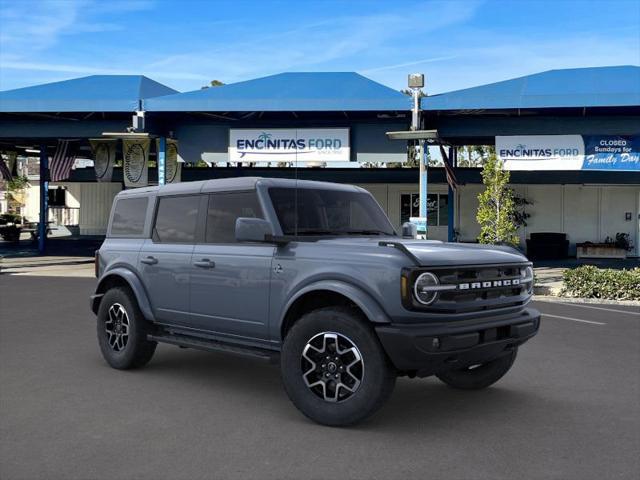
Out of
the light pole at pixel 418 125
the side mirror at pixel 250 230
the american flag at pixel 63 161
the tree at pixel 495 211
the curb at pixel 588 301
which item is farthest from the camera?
the american flag at pixel 63 161

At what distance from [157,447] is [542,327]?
7466 mm

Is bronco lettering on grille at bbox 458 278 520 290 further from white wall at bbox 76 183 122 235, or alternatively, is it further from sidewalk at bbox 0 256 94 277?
white wall at bbox 76 183 122 235

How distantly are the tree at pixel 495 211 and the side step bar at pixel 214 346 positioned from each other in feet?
36.7

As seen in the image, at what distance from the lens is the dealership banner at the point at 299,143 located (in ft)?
68.3

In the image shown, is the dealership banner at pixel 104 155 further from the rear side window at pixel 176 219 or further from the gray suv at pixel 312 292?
the rear side window at pixel 176 219

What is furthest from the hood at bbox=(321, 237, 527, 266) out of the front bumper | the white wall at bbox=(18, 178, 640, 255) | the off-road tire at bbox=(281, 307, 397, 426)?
the white wall at bbox=(18, 178, 640, 255)

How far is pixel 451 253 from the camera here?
504 cm

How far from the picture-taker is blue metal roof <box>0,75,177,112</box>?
830 inches

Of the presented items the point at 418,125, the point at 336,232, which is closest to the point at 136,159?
the point at 418,125

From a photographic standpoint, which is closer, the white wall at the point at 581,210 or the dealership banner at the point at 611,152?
the dealership banner at the point at 611,152

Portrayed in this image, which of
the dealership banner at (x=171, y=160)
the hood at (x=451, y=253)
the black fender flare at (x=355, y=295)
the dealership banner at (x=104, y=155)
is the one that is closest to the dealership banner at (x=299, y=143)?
the dealership banner at (x=171, y=160)

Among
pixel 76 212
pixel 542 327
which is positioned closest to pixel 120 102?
pixel 542 327

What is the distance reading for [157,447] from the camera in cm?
451

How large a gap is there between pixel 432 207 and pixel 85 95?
17.0 m
